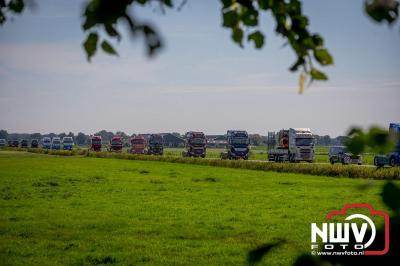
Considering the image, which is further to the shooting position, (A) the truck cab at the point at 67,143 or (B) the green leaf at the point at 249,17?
(A) the truck cab at the point at 67,143

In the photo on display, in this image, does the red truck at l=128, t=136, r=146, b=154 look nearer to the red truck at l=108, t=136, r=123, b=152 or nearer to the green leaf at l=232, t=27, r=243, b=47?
the red truck at l=108, t=136, r=123, b=152

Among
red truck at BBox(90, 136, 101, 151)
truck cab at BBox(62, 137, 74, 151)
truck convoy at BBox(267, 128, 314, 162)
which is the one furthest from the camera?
truck cab at BBox(62, 137, 74, 151)

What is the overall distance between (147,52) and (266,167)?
40.5m

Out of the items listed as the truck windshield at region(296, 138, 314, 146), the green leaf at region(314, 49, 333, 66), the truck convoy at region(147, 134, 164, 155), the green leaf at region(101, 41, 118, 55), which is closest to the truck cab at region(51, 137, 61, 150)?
the truck convoy at region(147, 134, 164, 155)

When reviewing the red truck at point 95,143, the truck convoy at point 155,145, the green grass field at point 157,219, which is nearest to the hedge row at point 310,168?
the green grass field at point 157,219

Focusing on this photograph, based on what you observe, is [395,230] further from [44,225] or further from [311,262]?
[44,225]

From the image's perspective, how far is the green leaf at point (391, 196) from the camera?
2.01m

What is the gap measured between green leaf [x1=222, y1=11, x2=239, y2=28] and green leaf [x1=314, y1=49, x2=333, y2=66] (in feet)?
1.70

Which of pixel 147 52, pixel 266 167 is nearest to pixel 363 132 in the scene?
pixel 147 52

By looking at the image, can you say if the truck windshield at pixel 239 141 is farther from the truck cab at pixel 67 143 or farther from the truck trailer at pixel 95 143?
the truck cab at pixel 67 143

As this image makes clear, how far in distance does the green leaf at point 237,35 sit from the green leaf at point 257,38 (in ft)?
0.17

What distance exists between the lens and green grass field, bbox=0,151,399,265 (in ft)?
40.5

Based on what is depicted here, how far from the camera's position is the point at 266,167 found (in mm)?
42219

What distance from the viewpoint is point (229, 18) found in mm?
2850
